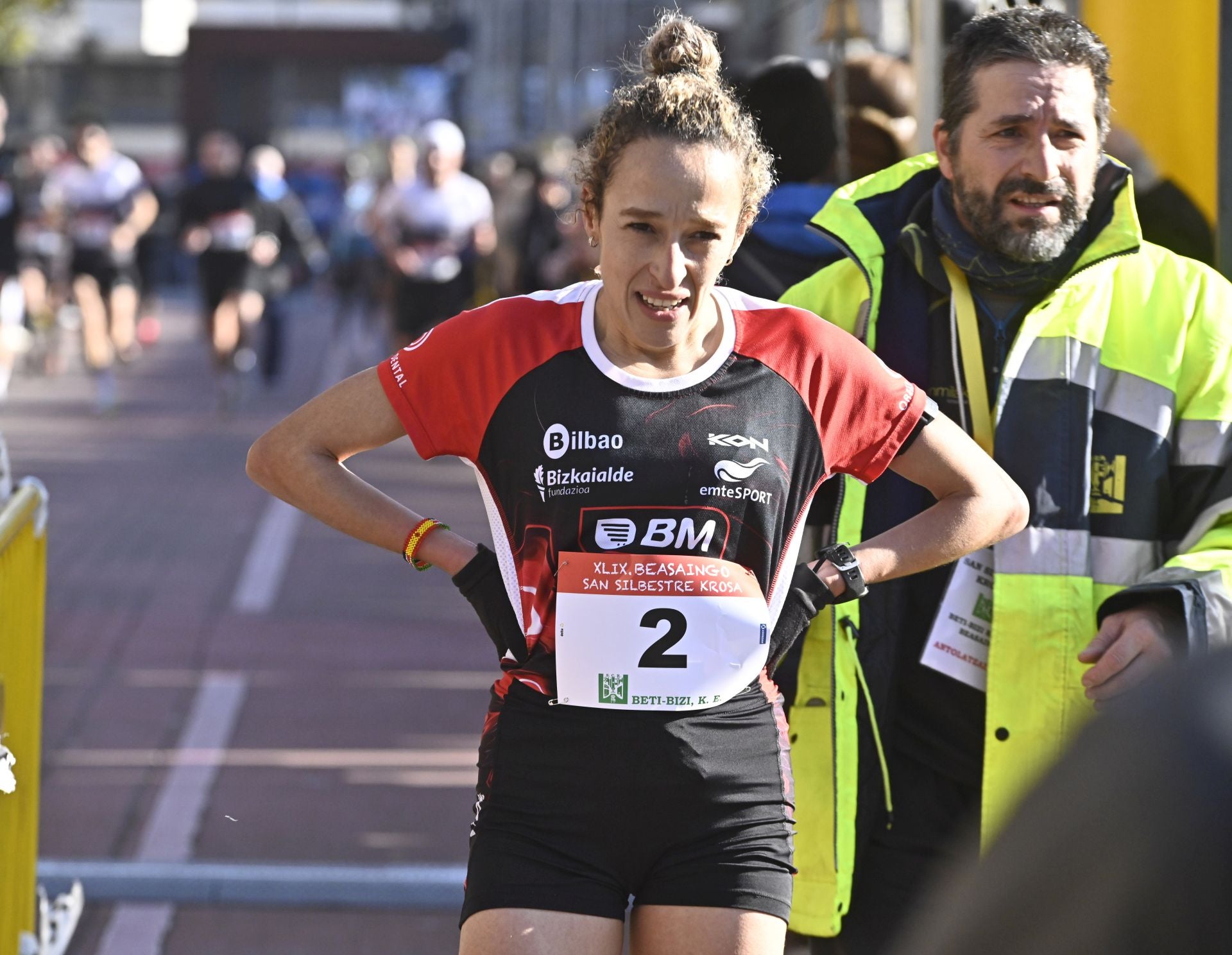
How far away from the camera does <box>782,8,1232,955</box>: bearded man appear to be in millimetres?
3295

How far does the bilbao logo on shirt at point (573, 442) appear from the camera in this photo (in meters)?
2.85

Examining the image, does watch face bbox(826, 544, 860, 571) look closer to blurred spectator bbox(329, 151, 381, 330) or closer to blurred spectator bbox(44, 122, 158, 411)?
blurred spectator bbox(44, 122, 158, 411)

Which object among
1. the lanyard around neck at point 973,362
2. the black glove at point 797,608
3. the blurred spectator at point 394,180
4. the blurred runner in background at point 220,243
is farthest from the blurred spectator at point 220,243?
the black glove at point 797,608

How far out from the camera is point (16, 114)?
57.7m

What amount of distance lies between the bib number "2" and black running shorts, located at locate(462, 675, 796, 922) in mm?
74

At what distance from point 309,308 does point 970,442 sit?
108ft

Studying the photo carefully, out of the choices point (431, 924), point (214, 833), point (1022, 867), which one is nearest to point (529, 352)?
point (1022, 867)

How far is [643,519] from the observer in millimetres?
2832

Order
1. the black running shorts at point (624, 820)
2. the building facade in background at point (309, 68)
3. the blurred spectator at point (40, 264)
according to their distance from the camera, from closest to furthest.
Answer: the black running shorts at point (624, 820) < the blurred spectator at point (40, 264) < the building facade in background at point (309, 68)

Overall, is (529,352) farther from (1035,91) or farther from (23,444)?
(23,444)

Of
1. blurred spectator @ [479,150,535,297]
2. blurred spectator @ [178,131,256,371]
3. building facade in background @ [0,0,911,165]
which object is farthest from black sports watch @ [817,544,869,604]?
building facade in background @ [0,0,911,165]

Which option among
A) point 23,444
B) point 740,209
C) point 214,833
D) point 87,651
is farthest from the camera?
point 23,444

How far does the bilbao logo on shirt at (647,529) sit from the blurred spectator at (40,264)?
16.1 meters

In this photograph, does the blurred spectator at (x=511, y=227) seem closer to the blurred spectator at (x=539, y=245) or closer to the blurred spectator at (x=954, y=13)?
the blurred spectator at (x=539, y=245)
